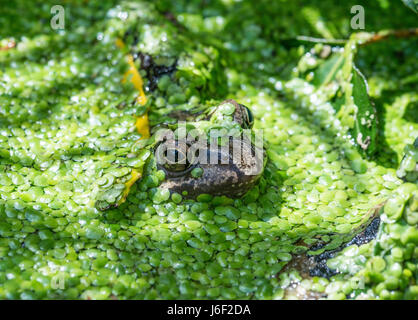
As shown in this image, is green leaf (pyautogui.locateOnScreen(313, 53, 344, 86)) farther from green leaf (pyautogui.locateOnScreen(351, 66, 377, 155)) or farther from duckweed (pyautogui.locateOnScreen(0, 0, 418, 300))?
green leaf (pyautogui.locateOnScreen(351, 66, 377, 155))

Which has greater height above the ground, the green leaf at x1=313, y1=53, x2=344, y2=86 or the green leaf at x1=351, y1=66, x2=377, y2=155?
the green leaf at x1=313, y1=53, x2=344, y2=86

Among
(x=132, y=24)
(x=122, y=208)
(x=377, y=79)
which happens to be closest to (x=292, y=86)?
(x=377, y=79)

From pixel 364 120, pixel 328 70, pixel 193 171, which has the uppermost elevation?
pixel 328 70

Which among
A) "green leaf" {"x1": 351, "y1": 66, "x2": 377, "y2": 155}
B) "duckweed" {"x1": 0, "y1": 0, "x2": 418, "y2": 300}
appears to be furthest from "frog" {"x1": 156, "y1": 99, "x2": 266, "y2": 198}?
"green leaf" {"x1": 351, "y1": 66, "x2": 377, "y2": 155}

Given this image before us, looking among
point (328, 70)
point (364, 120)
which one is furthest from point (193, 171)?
point (328, 70)

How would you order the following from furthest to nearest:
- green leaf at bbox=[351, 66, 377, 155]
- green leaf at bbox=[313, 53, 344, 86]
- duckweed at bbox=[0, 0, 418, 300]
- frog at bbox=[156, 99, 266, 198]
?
green leaf at bbox=[313, 53, 344, 86]
green leaf at bbox=[351, 66, 377, 155]
frog at bbox=[156, 99, 266, 198]
duckweed at bbox=[0, 0, 418, 300]

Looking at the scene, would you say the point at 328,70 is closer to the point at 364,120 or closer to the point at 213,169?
the point at 364,120

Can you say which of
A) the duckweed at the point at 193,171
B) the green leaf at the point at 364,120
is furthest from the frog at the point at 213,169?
the green leaf at the point at 364,120
